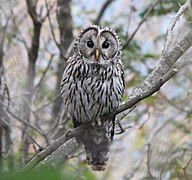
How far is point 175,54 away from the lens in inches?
108

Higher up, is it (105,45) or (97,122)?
(105,45)

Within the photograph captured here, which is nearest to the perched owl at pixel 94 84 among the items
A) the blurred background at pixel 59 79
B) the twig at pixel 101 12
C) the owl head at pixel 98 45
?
the owl head at pixel 98 45

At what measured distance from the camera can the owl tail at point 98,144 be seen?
3.07 metres

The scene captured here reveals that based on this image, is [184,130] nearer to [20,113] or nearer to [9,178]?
[20,113]

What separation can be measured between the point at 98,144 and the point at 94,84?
0.47 metres

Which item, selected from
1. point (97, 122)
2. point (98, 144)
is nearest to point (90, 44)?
point (97, 122)

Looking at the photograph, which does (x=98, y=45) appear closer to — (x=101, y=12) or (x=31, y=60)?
(x=31, y=60)

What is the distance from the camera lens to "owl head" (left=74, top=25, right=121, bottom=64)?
3037 mm

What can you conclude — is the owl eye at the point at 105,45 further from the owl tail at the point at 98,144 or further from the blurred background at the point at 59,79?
the blurred background at the point at 59,79

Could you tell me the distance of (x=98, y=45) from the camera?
9.93 ft

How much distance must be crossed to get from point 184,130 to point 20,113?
158 cm

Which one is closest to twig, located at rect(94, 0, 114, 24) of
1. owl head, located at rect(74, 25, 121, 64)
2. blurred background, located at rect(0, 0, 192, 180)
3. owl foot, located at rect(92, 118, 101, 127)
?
blurred background, located at rect(0, 0, 192, 180)

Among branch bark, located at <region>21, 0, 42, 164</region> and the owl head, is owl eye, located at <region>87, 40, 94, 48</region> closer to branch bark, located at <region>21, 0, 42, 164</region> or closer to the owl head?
A: the owl head

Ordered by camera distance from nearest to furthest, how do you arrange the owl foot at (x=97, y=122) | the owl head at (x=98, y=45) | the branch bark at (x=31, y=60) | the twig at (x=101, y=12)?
the owl foot at (x=97, y=122), the owl head at (x=98, y=45), the branch bark at (x=31, y=60), the twig at (x=101, y=12)
